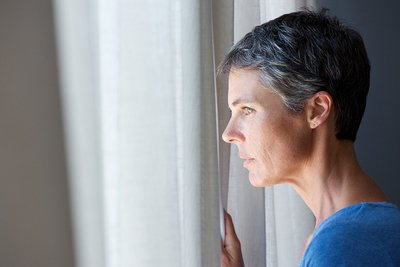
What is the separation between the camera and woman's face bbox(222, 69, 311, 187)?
48.6 inches

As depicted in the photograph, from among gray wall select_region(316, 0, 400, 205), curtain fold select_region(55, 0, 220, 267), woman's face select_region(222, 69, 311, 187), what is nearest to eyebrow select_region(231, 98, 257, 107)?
woman's face select_region(222, 69, 311, 187)

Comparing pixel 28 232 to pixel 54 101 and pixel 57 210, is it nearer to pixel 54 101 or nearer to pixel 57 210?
pixel 57 210

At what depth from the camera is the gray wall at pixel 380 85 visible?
203 centimetres

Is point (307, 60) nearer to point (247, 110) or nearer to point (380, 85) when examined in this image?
point (247, 110)

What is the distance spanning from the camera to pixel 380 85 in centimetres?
204

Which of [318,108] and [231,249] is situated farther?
[231,249]

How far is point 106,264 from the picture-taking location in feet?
3.62

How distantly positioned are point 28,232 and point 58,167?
11 centimetres

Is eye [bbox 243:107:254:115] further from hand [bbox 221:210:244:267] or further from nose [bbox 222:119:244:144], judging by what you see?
hand [bbox 221:210:244:267]

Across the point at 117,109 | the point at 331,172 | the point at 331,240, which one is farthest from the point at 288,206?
the point at 117,109

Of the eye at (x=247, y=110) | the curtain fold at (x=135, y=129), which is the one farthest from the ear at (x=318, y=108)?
the curtain fold at (x=135, y=129)

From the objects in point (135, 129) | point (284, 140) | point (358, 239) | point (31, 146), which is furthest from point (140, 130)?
point (358, 239)

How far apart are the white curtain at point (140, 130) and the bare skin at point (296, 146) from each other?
8 cm

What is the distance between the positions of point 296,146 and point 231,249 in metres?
0.27
